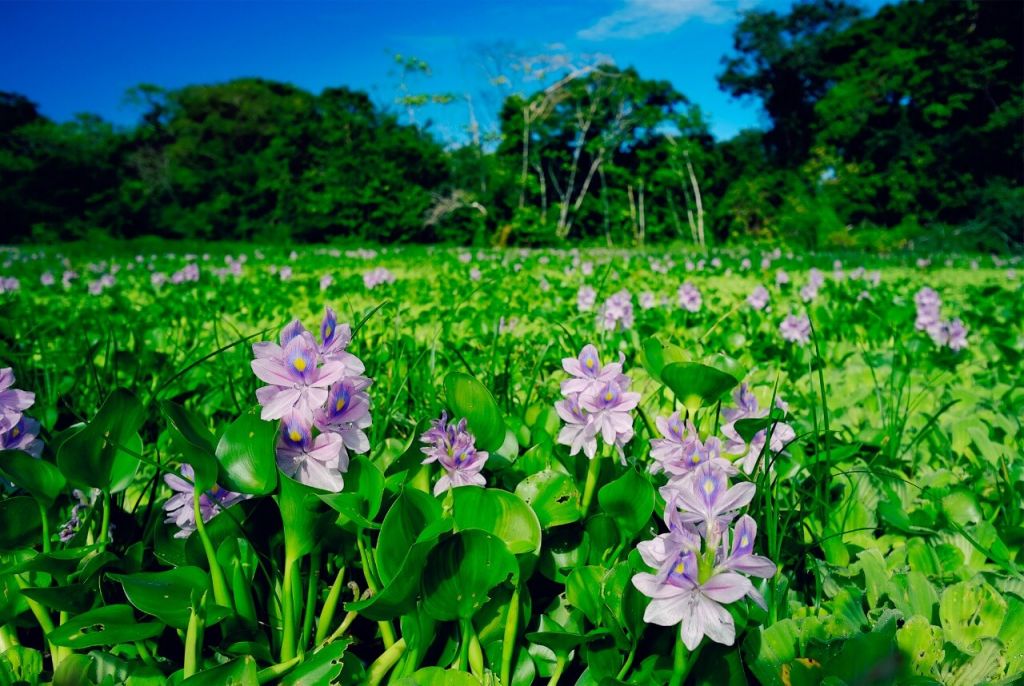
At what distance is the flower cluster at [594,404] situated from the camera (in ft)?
3.18

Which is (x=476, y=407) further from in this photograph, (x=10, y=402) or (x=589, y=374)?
(x=10, y=402)

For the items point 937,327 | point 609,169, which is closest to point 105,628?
point 937,327

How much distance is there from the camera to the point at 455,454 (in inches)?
38.2

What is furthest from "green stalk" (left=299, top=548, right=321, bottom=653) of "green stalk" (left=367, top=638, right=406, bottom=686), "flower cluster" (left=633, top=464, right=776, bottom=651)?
"flower cluster" (left=633, top=464, right=776, bottom=651)

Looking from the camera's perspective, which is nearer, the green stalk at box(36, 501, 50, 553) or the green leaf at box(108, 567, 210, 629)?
the green leaf at box(108, 567, 210, 629)

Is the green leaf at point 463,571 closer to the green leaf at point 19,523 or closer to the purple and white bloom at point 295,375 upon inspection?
the purple and white bloom at point 295,375

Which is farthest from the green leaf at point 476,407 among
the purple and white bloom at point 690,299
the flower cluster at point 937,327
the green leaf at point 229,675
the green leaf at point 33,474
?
the purple and white bloom at point 690,299

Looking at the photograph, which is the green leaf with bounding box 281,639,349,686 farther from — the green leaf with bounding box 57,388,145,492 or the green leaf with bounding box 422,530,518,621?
the green leaf with bounding box 57,388,145,492

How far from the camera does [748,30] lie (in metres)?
34.8

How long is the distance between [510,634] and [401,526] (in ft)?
0.70

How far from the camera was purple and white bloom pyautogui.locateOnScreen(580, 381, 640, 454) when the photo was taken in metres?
0.96

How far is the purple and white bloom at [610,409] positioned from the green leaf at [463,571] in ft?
0.78

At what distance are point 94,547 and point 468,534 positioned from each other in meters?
0.57

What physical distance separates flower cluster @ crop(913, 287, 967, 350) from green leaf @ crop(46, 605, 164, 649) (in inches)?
116
